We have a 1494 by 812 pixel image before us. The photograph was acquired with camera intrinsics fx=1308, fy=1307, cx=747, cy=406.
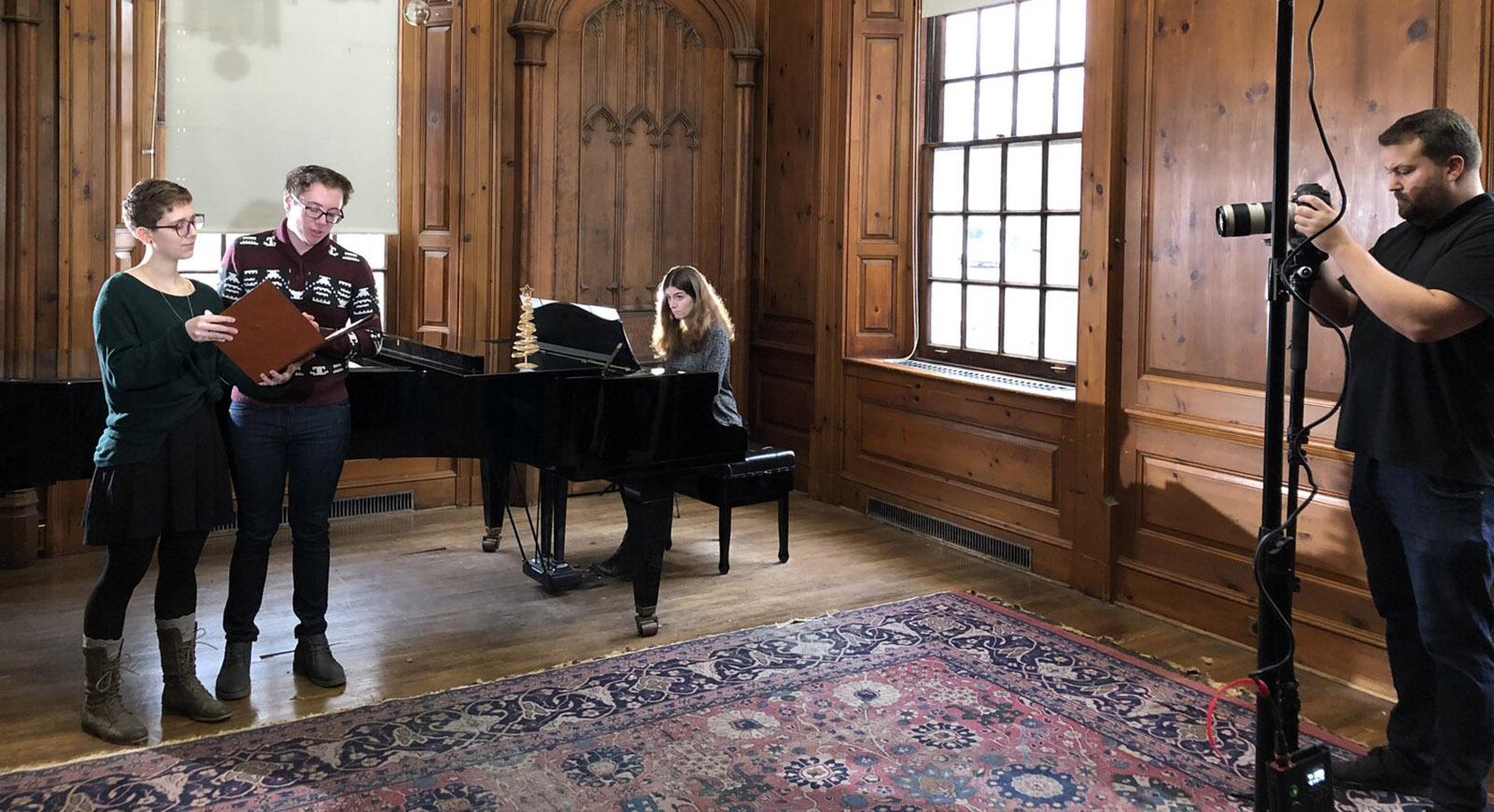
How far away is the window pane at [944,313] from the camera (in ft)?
19.8

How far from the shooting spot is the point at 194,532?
11.2 feet

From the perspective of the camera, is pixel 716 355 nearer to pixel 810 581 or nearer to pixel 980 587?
pixel 810 581

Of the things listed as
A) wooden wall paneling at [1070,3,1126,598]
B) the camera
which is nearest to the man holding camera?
the camera

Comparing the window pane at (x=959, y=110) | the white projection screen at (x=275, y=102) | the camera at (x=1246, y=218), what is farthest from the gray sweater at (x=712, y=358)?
the camera at (x=1246, y=218)

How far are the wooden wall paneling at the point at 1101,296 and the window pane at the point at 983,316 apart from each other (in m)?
0.86

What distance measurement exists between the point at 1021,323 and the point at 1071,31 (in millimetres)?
1224

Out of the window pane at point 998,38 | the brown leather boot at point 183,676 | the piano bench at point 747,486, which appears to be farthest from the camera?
the window pane at point 998,38

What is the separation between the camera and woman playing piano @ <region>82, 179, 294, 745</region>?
3.23m

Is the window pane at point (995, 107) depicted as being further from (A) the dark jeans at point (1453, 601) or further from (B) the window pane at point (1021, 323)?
(A) the dark jeans at point (1453, 601)

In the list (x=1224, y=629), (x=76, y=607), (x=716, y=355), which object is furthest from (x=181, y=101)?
(x=1224, y=629)

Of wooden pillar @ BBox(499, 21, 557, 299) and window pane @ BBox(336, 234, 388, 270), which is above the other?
wooden pillar @ BBox(499, 21, 557, 299)

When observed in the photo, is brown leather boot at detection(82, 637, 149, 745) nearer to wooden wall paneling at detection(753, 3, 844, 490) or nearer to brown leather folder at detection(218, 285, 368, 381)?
brown leather folder at detection(218, 285, 368, 381)

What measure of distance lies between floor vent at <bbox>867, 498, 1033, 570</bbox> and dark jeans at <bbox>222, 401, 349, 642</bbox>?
2781 mm

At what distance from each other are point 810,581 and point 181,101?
322cm
